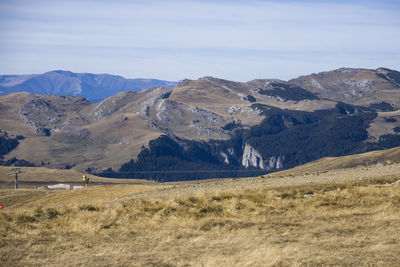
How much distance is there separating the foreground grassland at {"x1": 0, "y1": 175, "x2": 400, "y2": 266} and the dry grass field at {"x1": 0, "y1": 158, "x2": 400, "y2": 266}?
0.12 feet

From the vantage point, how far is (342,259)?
606 inches

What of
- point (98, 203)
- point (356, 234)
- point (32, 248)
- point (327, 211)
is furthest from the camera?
point (98, 203)

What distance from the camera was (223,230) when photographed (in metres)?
20.3

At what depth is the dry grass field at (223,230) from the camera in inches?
625

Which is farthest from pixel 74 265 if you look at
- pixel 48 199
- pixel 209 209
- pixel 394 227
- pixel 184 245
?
pixel 48 199

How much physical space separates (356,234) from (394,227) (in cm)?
203

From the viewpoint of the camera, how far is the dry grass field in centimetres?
1588

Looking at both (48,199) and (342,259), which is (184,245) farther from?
(48,199)

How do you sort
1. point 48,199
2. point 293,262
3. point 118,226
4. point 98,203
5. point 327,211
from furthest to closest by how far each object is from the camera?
1. point 48,199
2. point 98,203
3. point 327,211
4. point 118,226
5. point 293,262

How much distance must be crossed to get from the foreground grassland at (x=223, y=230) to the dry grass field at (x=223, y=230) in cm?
4

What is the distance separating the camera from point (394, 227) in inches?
781

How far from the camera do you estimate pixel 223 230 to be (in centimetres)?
2028

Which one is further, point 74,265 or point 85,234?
point 85,234

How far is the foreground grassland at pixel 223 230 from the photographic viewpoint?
52.1ft
